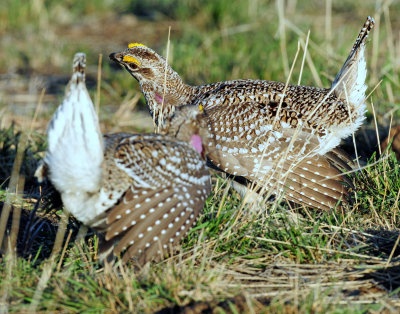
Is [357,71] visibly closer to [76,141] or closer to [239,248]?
[239,248]

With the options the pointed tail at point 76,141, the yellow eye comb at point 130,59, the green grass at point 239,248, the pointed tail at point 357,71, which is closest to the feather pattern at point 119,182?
the pointed tail at point 76,141

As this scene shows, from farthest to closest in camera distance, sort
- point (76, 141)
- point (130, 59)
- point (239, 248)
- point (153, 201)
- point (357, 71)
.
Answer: point (130, 59) → point (357, 71) → point (239, 248) → point (153, 201) → point (76, 141)

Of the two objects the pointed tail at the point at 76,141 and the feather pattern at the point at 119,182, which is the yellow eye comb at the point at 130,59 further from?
the pointed tail at the point at 76,141

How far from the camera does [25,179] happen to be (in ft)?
18.2

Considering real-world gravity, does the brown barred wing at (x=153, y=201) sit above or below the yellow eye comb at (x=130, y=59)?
below

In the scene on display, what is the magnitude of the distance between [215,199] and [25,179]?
1.97m

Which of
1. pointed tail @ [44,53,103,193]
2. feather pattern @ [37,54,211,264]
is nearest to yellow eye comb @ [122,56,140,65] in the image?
feather pattern @ [37,54,211,264]

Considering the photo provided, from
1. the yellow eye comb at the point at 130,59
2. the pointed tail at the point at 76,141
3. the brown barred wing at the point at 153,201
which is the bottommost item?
the brown barred wing at the point at 153,201

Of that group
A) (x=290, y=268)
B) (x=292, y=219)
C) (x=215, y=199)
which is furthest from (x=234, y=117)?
(x=290, y=268)

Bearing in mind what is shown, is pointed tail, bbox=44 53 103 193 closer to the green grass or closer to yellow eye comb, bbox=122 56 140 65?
the green grass

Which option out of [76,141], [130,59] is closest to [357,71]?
[130,59]

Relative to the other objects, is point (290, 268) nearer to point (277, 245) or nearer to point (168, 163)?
point (277, 245)

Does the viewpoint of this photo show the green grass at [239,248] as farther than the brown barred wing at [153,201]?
No

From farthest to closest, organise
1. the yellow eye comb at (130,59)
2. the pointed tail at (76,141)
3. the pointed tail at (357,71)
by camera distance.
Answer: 1. the yellow eye comb at (130,59)
2. the pointed tail at (357,71)
3. the pointed tail at (76,141)
